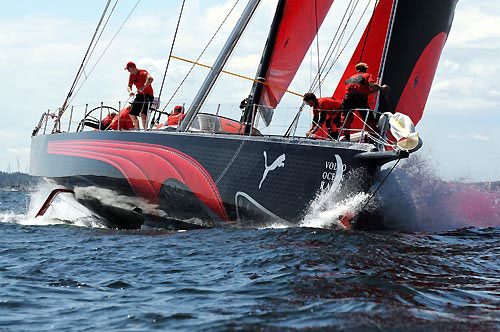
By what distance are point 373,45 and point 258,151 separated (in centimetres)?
368

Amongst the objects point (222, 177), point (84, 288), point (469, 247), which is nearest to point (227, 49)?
point (222, 177)

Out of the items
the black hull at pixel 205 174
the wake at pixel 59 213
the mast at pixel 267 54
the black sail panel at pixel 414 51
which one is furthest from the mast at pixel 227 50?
the wake at pixel 59 213

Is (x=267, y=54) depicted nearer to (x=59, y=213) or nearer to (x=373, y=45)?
(x=373, y=45)

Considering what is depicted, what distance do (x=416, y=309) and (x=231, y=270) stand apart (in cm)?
176

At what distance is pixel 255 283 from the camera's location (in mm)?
4879

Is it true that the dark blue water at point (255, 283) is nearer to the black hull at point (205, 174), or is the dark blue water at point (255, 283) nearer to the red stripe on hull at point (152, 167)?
the black hull at point (205, 174)

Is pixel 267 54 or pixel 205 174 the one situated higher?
pixel 267 54

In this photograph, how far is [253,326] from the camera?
3.72 meters

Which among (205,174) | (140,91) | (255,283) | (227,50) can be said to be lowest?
(255,283)

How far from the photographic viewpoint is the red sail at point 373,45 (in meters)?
10.6

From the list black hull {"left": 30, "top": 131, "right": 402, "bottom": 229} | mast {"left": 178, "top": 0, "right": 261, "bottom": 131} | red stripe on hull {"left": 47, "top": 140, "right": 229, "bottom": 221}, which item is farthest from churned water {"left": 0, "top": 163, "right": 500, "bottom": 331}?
mast {"left": 178, "top": 0, "right": 261, "bottom": 131}

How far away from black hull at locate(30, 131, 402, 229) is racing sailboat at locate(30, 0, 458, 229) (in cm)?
1

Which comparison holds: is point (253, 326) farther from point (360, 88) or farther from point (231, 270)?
point (360, 88)

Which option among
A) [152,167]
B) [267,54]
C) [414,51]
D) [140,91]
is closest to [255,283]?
[152,167]
